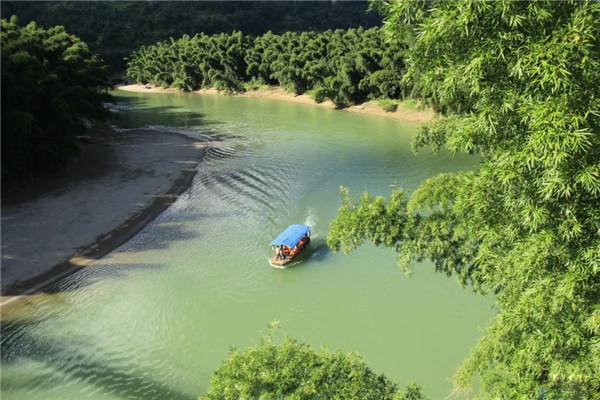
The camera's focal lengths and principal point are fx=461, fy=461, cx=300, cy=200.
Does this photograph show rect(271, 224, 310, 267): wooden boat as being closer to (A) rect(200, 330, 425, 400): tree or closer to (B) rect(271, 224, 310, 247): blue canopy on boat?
(B) rect(271, 224, 310, 247): blue canopy on boat

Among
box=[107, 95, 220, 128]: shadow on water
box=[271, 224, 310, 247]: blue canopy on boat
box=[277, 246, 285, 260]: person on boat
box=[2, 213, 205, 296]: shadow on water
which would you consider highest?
box=[107, 95, 220, 128]: shadow on water

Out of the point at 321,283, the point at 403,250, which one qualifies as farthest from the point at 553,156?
the point at 321,283

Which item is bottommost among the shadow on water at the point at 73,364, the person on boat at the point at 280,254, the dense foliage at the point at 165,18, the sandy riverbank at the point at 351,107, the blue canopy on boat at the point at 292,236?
the shadow on water at the point at 73,364

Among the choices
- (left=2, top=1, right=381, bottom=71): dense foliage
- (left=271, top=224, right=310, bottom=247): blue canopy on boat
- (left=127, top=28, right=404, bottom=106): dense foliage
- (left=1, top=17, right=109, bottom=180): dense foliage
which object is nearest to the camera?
(left=271, top=224, right=310, bottom=247): blue canopy on boat

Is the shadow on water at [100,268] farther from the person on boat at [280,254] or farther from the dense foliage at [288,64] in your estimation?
the dense foliage at [288,64]

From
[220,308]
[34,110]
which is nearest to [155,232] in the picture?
[220,308]

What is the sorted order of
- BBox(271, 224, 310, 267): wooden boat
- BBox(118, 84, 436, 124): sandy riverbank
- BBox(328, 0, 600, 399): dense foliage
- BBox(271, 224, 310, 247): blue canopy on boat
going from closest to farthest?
BBox(328, 0, 600, 399): dense foliage → BBox(271, 224, 310, 267): wooden boat → BBox(271, 224, 310, 247): blue canopy on boat → BBox(118, 84, 436, 124): sandy riverbank

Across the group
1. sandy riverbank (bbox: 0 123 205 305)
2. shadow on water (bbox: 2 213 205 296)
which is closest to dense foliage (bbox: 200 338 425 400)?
shadow on water (bbox: 2 213 205 296)

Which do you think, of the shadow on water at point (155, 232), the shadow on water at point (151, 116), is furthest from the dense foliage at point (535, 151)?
the shadow on water at point (151, 116)
